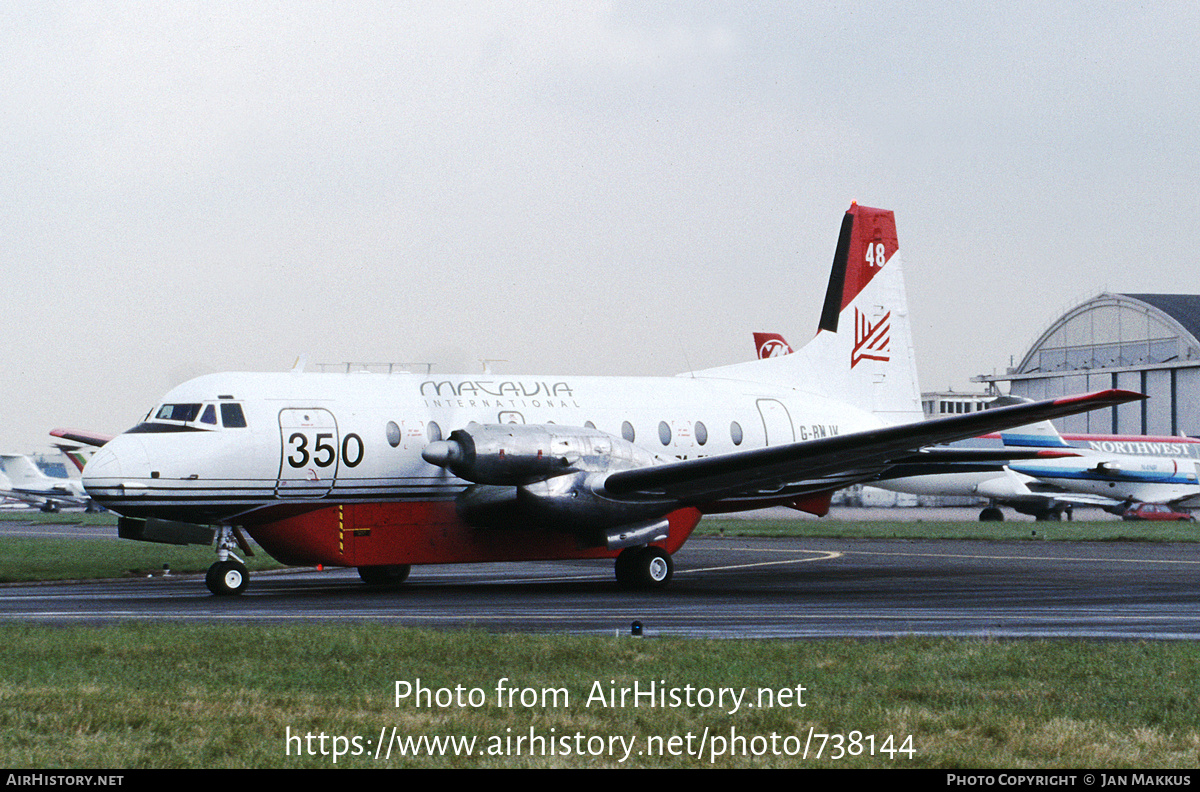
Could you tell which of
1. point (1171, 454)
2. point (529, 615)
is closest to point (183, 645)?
point (529, 615)

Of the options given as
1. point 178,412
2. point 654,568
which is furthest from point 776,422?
point 178,412

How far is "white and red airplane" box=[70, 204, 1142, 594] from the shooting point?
20.4 m

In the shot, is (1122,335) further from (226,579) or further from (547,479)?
(226,579)

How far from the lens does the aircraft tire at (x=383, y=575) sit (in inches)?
960

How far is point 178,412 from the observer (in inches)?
822

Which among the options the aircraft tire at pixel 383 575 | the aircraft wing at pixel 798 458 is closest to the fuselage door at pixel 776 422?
the aircraft wing at pixel 798 458

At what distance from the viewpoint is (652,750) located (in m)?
7.93

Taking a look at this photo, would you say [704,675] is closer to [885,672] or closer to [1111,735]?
[885,672]

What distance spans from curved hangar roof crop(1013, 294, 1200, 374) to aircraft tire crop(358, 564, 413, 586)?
74.2 meters

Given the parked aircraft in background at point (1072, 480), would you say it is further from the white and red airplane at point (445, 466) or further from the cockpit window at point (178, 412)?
the cockpit window at point (178, 412)

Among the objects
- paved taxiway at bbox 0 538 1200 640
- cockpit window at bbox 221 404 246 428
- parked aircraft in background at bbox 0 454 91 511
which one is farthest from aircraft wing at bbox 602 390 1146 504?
parked aircraft in background at bbox 0 454 91 511

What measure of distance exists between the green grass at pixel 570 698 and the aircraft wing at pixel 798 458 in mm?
7618

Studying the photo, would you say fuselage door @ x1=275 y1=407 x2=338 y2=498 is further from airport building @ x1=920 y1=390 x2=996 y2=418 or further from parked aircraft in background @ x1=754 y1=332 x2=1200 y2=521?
airport building @ x1=920 y1=390 x2=996 y2=418

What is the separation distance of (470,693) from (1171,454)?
63.1 meters
